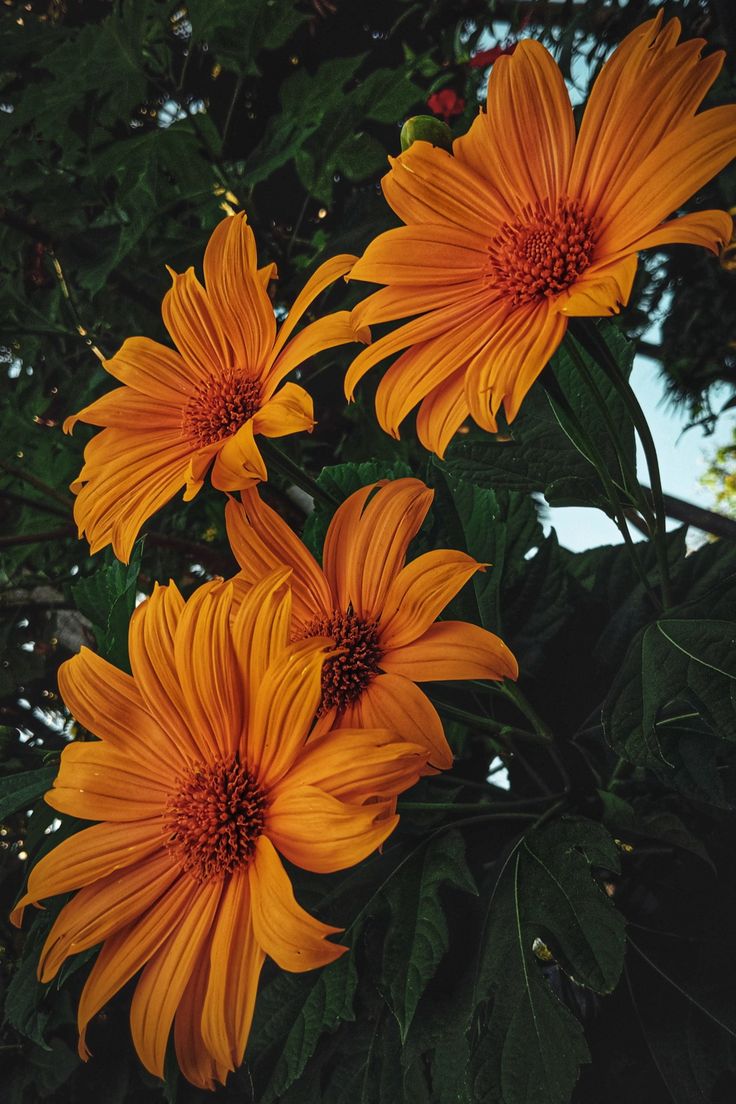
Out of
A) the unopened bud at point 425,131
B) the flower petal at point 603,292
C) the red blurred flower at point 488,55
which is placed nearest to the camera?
the flower petal at point 603,292

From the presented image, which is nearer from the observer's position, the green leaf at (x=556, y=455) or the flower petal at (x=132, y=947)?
the flower petal at (x=132, y=947)

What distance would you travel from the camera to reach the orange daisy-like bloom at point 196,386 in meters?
0.36

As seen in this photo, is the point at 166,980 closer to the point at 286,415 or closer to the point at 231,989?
the point at 231,989

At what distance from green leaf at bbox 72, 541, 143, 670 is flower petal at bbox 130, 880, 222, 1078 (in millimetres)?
131

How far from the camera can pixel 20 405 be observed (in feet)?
2.78

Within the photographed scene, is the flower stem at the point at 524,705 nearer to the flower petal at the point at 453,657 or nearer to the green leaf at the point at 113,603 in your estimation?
the flower petal at the point at 453,657

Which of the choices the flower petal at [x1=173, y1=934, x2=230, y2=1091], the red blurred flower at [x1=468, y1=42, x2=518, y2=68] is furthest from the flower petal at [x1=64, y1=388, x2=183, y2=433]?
the red blurred flower at [x1=468, y1=42, x2=518, y2=68]

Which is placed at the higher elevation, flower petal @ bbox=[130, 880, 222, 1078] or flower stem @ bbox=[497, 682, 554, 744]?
flower stem @ bbox=[497, 682, 554, 744]

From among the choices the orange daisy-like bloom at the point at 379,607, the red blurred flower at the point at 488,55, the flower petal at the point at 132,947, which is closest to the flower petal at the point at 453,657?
the orange daisy-like bloom at the point at 379,607

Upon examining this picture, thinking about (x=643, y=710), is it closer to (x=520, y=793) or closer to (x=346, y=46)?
(x=520, y=793)

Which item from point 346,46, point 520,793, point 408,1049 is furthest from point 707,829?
point 346,46

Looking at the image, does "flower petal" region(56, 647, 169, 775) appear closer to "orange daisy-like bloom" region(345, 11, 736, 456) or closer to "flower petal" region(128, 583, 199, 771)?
"flower petal" region(128, 583, 199, 771)

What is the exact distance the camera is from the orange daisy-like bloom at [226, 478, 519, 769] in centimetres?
32

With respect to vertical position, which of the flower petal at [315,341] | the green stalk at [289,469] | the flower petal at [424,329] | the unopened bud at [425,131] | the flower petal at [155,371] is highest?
the unopened bud at [425,131]
